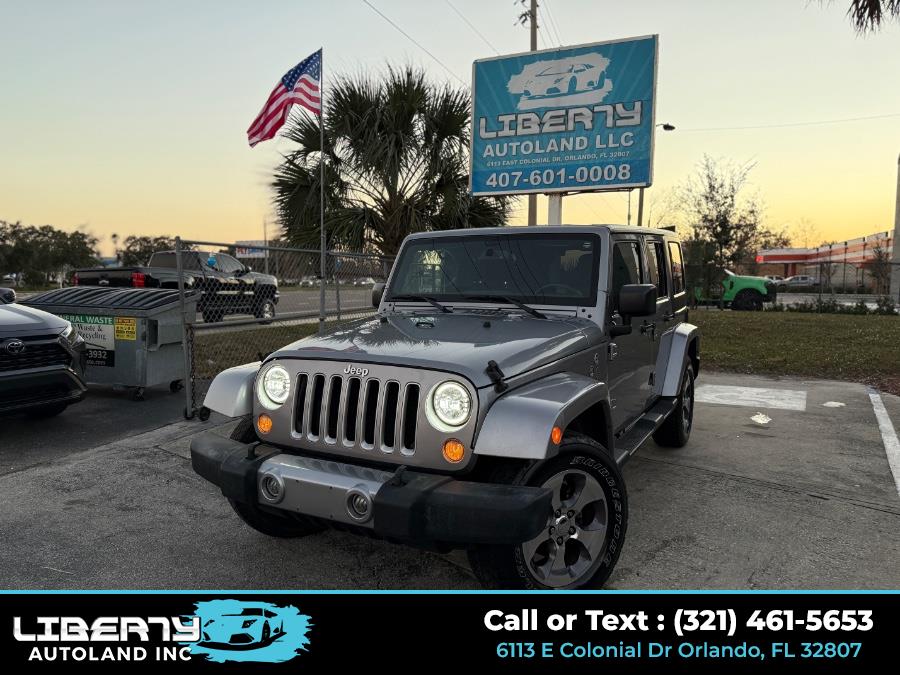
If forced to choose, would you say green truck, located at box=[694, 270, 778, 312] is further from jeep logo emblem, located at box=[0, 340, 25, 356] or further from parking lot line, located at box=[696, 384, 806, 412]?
jeep logo emblem, located at box=[0, 340, 25, 356]

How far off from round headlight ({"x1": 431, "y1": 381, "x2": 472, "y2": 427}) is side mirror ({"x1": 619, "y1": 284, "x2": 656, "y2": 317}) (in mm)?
1387

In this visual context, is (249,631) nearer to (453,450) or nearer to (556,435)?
(453,450)

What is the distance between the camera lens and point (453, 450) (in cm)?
265

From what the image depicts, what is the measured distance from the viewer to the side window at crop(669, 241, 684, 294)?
555 centimetres

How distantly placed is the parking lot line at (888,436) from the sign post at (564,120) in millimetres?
4838

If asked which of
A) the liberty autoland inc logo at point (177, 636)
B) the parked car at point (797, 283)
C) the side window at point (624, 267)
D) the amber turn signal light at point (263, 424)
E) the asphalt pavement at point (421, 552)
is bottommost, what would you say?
the asphalt pavement at point (421, 552)

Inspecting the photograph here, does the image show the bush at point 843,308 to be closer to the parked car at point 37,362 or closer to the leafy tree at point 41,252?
the parked car at point 37,362

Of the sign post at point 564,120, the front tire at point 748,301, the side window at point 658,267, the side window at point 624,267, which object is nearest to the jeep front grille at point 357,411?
the side window at point 624,267

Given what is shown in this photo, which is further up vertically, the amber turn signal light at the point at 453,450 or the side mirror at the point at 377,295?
the side mirror at the point at 377,295

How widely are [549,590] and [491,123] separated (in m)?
10.3

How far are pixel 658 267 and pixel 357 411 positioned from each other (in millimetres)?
3106

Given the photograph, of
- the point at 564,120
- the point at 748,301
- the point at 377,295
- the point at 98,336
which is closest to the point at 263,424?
the point at 377,295

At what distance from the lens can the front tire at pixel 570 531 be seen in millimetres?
2652

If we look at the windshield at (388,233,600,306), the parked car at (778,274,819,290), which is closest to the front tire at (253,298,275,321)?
the windshield at (388,233,600,306)
